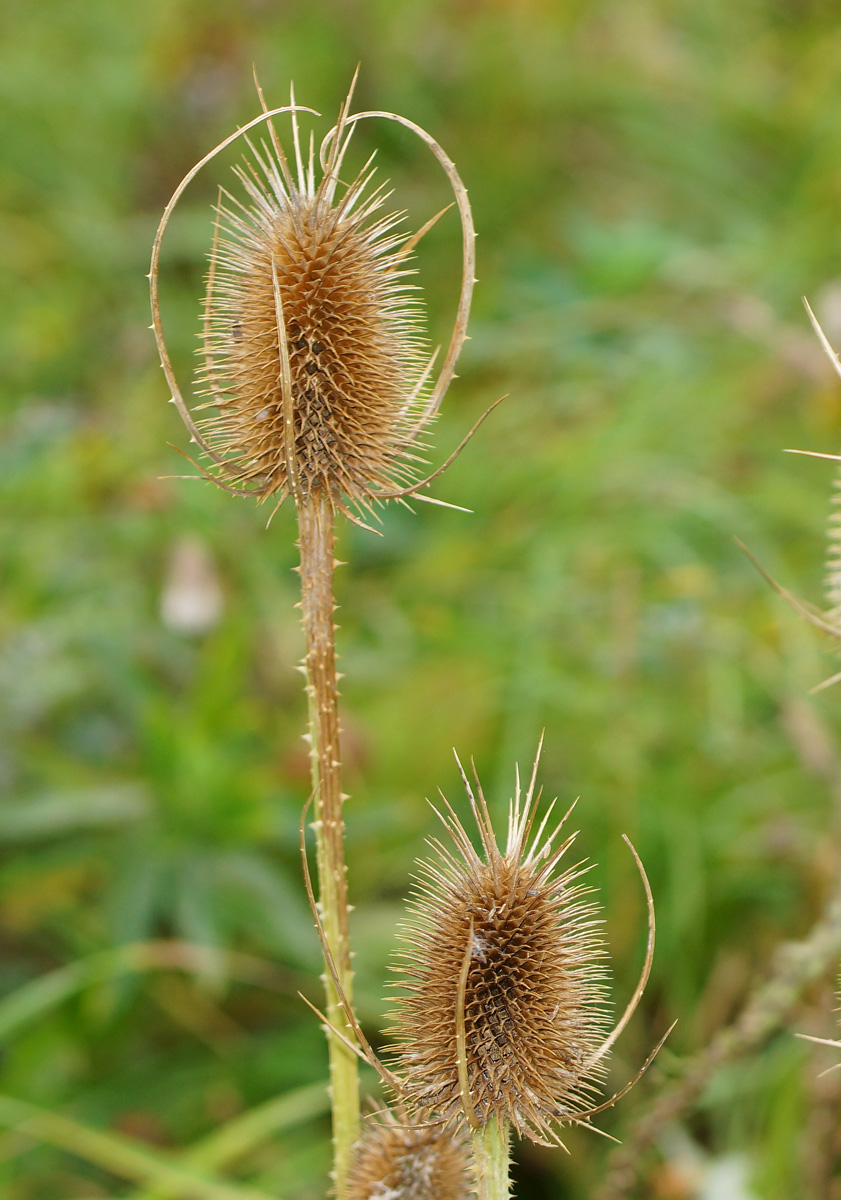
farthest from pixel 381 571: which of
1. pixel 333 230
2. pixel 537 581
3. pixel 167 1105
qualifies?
pixel 333 230

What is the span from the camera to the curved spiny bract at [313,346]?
649mm

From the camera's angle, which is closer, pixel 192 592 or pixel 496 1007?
pixel 496 1007

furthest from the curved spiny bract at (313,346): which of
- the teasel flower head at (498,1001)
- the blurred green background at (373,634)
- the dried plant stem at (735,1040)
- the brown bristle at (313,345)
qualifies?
the blurred green background at (373,634)

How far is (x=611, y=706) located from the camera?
7.20 ft

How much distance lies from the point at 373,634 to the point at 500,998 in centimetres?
192

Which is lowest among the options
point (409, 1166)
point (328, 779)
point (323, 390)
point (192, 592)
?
point (409, 1166)

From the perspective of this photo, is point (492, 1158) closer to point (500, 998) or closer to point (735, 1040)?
point (500, 998)

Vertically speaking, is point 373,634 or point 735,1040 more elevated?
point 373,634

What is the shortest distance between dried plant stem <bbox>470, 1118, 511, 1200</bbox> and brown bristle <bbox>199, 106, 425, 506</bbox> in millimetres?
358

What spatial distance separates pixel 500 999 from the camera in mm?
599

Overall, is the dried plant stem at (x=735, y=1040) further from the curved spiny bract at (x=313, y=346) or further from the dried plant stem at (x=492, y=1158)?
the curved spiny bract at (x=313, y=346)

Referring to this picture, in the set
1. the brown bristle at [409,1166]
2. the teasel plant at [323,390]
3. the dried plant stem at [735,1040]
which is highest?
the teasel plant at [323,390]

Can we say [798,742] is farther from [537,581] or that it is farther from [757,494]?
[757,494]

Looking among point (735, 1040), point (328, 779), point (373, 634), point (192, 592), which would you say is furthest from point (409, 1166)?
point (373, 634)
